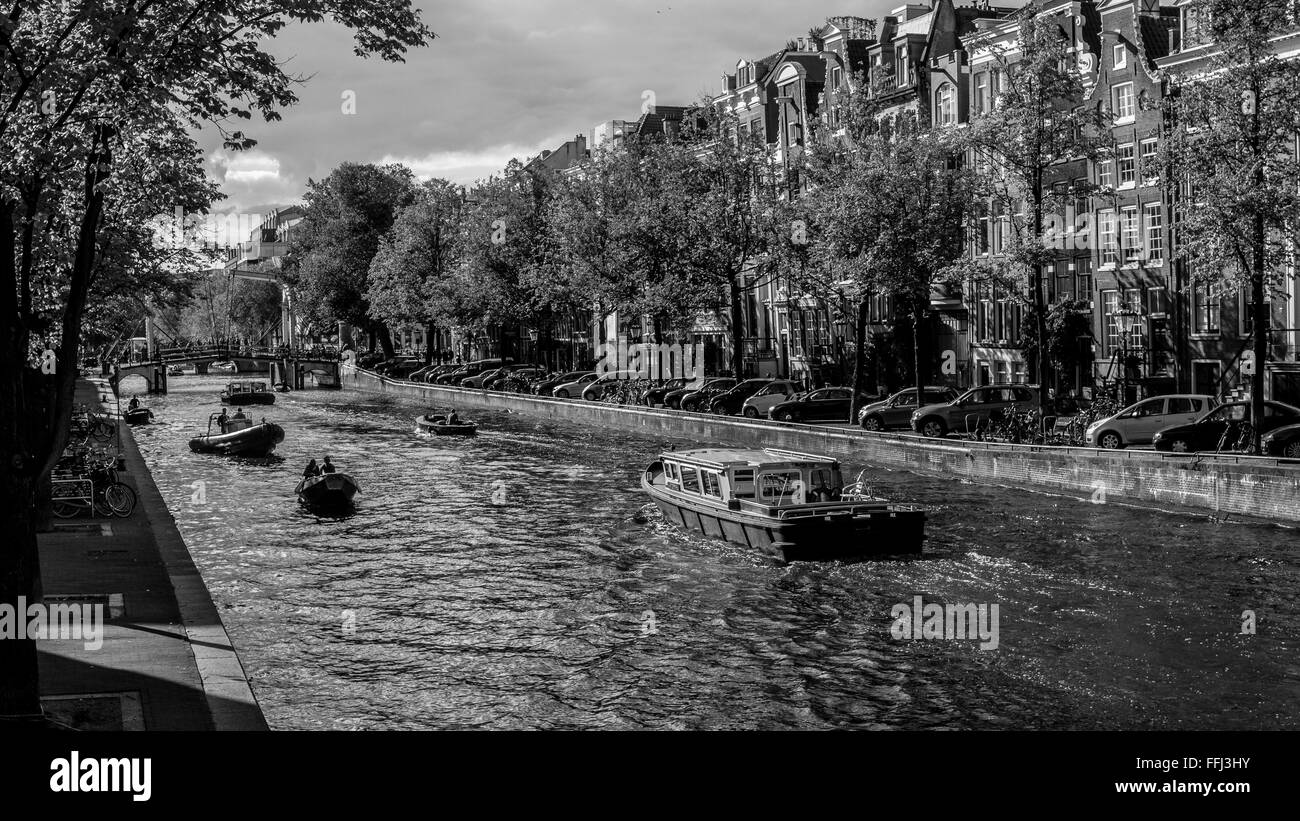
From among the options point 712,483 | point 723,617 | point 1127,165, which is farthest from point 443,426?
point 723,617

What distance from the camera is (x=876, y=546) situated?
29.5m

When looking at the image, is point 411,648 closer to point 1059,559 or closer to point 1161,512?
point 1059,559

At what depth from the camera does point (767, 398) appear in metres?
61.1

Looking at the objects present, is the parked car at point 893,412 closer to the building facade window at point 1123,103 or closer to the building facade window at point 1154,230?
the building facade window at point 1154,230

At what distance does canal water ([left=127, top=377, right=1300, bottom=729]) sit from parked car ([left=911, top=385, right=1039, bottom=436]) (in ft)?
23.0

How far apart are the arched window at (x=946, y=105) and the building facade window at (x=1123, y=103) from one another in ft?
35.3

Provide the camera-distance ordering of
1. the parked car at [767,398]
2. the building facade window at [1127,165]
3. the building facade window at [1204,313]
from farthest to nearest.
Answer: the parked car at [767,398] < the building facade window at [1127,165] < the building facade window at [1204,313]

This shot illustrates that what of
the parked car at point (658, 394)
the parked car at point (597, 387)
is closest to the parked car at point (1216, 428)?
the parked car at point (658, 394)

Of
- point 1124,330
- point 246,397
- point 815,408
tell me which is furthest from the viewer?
point 246,397

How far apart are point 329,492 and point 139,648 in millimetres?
21269

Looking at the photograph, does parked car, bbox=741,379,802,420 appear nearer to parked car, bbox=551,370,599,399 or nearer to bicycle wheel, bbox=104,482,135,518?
parked car, bbox=551,370,599,399

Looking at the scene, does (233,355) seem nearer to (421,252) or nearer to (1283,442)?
(421,252)

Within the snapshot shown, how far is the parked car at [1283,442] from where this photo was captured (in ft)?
116
